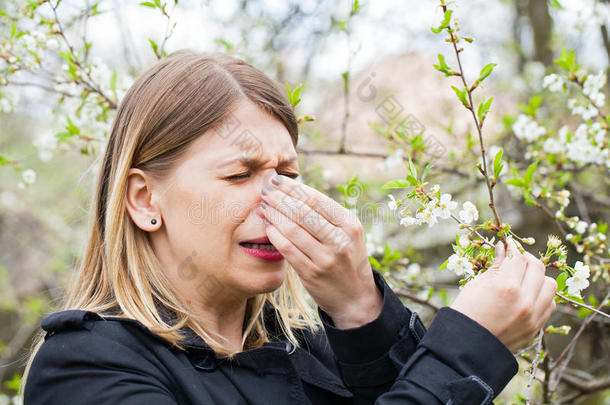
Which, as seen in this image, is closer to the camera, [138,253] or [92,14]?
[138,253]

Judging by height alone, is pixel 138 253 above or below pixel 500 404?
above

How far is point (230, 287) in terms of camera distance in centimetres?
157

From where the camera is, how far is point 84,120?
244 cm

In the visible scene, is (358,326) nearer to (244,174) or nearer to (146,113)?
(244,174)

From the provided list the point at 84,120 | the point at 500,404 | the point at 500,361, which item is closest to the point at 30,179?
the point at 84,120

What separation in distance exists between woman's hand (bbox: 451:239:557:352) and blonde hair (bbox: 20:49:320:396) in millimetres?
709

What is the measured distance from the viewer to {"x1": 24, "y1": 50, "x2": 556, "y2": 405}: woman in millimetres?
Answer: 1229

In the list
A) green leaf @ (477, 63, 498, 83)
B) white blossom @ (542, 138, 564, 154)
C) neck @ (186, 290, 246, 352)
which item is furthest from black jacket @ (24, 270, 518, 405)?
white blossom @ (542, 138, 564, 154)

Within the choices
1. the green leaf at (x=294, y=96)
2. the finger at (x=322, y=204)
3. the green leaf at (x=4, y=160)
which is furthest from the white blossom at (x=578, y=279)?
the green leaf at (x=4, y=160)

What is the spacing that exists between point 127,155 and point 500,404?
1764 mm

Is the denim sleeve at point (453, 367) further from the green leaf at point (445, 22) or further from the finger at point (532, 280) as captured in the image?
the green leaf at point (445, 22)

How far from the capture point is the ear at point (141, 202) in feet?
5.27

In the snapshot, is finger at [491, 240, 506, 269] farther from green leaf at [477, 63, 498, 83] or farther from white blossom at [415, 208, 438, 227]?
green leaf at [477, 63, 498, 83]

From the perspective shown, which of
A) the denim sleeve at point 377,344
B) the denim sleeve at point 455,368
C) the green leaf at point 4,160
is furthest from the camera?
the green leaf at point 4,160
